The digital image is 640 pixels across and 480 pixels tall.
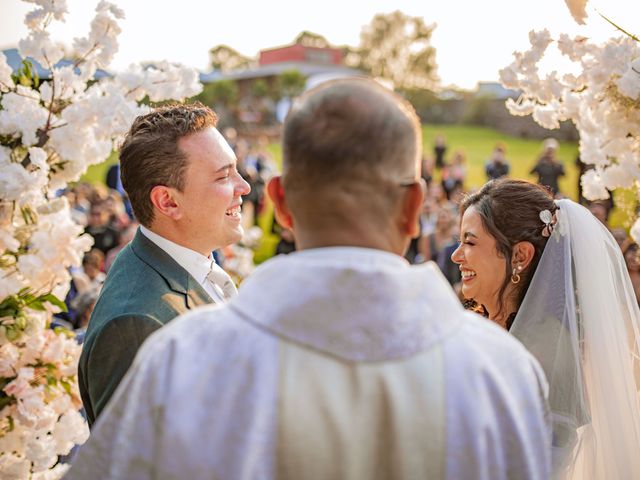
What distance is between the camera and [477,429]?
135cm

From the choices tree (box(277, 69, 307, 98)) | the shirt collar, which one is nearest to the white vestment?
the shirt collar

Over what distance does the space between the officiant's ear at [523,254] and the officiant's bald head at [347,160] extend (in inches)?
63.1

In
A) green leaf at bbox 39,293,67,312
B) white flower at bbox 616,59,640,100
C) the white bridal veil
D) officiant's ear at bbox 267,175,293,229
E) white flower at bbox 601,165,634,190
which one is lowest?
green leaf at bbox 39,293,67,312

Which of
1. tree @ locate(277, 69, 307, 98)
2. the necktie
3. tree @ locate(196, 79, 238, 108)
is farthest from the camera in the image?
tree @ locate(277, 69, 307, 98)

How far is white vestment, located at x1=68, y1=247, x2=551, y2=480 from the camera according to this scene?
1.30m

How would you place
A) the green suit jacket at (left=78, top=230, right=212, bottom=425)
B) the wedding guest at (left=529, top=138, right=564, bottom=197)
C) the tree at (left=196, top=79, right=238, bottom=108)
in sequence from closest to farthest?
the green suit jacket at (left=78, top=230, right=212, bottom=425) < the wedding guest at (left=529, top=138, right=564, bottom=197) < the tree at (left=196, top=79, right=238, bottom=108)

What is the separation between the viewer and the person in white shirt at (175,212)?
2443 millimetres

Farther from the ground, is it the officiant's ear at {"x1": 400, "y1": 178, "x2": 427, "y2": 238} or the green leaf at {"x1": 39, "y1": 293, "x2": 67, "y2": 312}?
the officiant's ear at {"x1": 400, "y1": 178, "x2": 427, "y2": 238}

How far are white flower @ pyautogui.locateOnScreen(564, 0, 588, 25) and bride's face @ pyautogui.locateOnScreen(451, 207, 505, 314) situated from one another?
92 cm

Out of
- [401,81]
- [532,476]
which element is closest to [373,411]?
[532,476]

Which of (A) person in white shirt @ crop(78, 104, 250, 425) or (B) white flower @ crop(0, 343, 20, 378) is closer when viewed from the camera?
(A) person in white shirt @ crop(78, 104, 250, 425)

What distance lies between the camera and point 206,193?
2.69m

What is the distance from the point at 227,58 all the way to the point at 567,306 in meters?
93.2

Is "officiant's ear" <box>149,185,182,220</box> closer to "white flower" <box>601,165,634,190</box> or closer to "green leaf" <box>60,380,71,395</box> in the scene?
"green leaf" <box>60,380,71,395</box>
